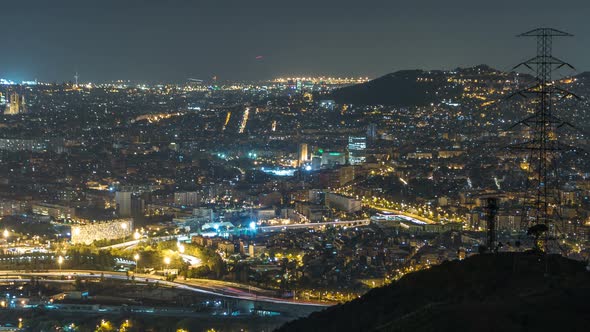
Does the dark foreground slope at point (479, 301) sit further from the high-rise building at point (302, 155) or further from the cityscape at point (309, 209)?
the high-rise building at point (302, 155)

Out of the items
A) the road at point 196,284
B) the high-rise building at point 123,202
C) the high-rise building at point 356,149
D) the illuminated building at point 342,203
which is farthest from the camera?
the high-rise building at point 356,149

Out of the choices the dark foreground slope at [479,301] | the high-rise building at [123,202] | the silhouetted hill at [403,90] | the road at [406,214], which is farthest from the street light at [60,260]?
the silhouetted hill at [403,90]

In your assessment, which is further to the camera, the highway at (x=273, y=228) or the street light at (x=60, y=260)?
the highway at (x=273, y=228)

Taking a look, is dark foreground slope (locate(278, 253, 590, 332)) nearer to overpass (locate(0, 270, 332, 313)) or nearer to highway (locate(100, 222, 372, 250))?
overpass (locate(0, 270, 332, 313))

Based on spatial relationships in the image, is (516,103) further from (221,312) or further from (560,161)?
(221,312)

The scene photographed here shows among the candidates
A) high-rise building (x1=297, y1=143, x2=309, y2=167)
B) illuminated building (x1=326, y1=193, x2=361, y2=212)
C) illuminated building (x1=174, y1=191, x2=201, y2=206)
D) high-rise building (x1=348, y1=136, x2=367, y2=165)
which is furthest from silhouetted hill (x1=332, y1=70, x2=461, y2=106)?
illuminated building (x1=174, y1=191, x2=201, y2=206)

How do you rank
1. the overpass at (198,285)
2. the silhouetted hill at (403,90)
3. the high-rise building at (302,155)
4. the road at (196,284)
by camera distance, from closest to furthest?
the overpass at (198,285), the road at (196,284), the high-rise building at (302,155), the silhouetted hill at (403,90)
